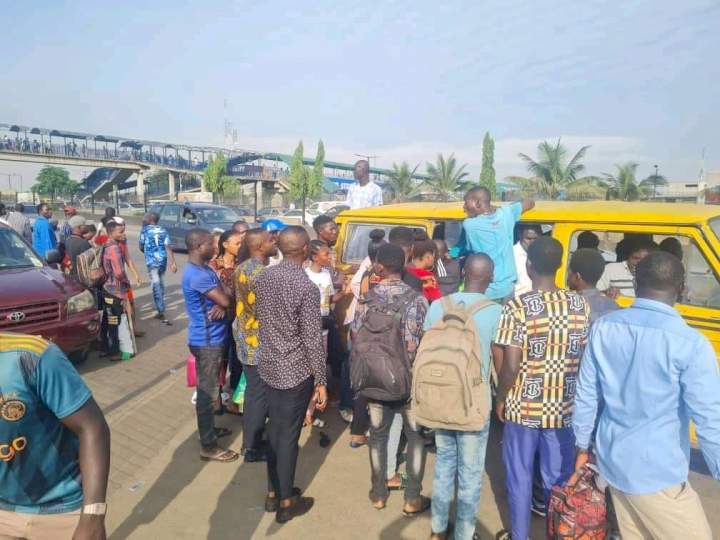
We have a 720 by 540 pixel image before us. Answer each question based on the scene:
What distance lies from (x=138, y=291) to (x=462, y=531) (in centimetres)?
969

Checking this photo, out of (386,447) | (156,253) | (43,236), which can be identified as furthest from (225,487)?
(43,236)

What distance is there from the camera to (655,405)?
196 centimetres

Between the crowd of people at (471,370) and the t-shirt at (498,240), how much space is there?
14 millimetres

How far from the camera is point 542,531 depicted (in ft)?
10.1

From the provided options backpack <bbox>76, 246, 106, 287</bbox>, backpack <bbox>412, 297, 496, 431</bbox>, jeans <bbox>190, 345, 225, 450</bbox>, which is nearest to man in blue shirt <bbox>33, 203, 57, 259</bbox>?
backpack <bbox>76, 246, 106, 287</bbox>

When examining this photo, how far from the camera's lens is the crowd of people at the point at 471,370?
6.40 feet

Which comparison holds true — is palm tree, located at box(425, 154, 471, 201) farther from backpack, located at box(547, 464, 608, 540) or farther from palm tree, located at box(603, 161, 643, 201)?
backpack, located at box(547, 464, 608, 540)

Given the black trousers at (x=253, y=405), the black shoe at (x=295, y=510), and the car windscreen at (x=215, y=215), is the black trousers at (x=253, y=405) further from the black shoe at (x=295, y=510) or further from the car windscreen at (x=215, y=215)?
the car windscreen at (x=215, y=215)

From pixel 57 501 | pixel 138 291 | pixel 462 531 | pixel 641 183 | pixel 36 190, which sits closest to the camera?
pixel 57 501

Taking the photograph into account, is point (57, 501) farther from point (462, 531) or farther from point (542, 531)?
point (542, 531)

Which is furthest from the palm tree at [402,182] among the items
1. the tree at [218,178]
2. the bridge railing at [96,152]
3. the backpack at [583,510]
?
the backpack at [583,510]

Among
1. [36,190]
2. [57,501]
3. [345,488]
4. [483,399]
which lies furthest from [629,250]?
[36,190]

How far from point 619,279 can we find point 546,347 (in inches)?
65.5

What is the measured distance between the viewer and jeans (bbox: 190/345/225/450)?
3.79 metres
